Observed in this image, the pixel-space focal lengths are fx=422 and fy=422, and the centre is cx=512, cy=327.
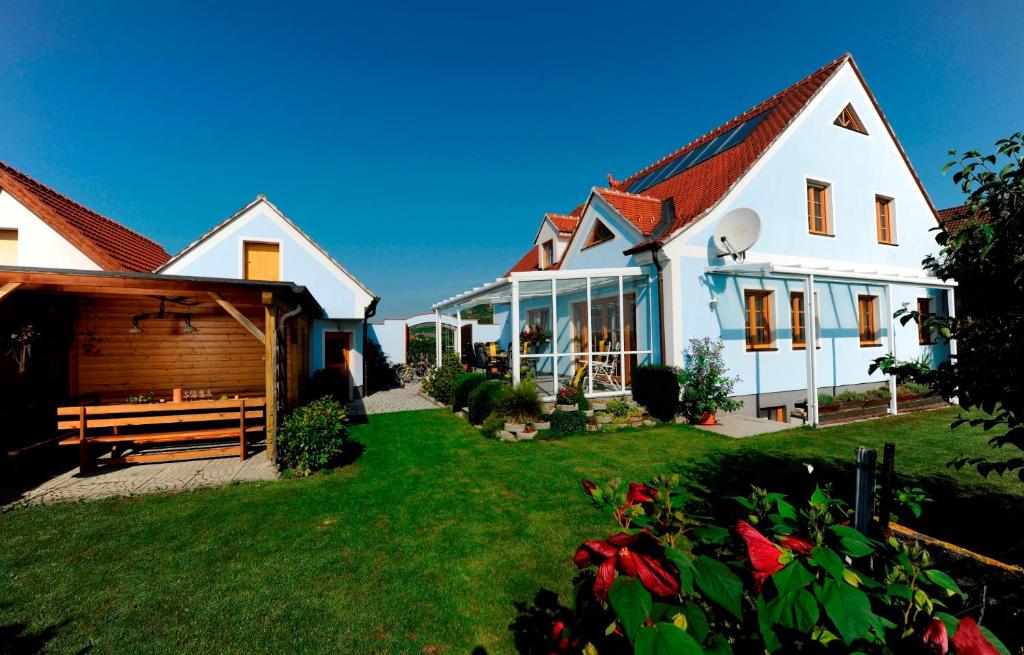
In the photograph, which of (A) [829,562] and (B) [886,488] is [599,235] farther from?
(A) [829,562]

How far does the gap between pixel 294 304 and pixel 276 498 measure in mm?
4838

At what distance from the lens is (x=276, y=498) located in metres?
5.78

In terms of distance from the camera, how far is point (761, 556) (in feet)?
3.66

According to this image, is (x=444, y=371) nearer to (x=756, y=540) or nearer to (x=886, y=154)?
(x=756, y=540)

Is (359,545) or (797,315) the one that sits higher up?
(797,315)

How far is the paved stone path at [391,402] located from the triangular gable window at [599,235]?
7.32 metres

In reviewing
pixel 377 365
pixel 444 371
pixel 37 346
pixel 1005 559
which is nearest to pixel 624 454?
pixel 1005 559

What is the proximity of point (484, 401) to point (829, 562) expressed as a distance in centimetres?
900

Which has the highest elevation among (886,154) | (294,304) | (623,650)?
(886,154)

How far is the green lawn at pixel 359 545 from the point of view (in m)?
3.18

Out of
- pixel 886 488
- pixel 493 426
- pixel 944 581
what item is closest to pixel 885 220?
pixel 493 426

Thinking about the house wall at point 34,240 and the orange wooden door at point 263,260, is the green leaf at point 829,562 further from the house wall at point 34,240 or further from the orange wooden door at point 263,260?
the house wall at point 34,240

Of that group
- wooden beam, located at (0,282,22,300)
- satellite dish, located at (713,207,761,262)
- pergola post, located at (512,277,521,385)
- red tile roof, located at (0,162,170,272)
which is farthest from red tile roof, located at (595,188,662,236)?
red tile roof, located at (0,162,170,272)

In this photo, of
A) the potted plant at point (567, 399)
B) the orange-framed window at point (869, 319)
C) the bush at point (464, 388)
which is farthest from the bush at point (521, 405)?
the orange-framed window at point (869, 319)
